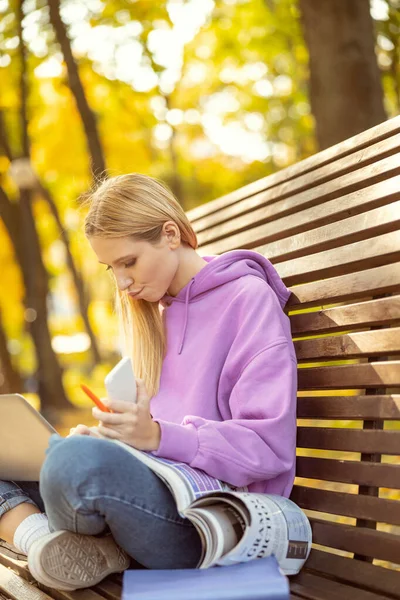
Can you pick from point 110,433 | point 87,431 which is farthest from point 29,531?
point 110,433

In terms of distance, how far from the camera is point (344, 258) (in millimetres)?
2967

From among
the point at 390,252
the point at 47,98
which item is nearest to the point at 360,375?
the point at 390,252

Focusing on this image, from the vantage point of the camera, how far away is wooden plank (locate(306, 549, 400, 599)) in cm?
231

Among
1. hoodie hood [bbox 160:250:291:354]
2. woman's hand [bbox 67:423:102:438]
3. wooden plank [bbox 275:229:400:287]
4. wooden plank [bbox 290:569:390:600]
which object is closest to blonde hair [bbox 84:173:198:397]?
hoodie hood [bbox 160:250:291:354]

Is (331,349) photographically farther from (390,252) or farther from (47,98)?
(47,98)

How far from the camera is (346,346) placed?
9.34 ft

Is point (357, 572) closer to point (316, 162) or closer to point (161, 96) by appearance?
point (316, 162)

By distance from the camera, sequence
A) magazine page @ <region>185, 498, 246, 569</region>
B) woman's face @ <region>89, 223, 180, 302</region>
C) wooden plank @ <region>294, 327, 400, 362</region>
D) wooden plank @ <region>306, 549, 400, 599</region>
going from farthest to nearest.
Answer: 1. woman's face @ <region>89, 223, 180, 302</region>
2. wooden plank @ <region>294, 327, 400, 362</region>
3. wooden plank @ <region>306, 549, 400, 599</region>
4. magazine page @ <region>185, 498, 246, 569</region>

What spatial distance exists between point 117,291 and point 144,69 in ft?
32.0

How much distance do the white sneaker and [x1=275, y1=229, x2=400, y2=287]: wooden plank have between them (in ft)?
4.03

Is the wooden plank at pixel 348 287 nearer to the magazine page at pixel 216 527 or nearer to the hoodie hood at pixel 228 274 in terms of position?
the hoodie hood at pixel 228 274

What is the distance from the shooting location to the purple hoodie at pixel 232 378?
2547 mm

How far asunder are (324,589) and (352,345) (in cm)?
81

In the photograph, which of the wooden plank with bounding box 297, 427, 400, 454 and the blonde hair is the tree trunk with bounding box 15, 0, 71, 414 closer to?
the blonde hair
